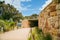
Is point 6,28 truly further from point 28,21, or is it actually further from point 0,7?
point 28,21

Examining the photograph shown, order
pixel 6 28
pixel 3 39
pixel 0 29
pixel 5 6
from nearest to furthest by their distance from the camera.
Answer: pixel 3 39 < pixel 0 29 < pixel 6 28 < pixel 5 6

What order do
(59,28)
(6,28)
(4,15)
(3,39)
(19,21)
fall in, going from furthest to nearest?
1. (19,21)
2. (4,15)
3. (6,28)
4. (3,39)
5. (59,28)

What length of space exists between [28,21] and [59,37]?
9.35 metres

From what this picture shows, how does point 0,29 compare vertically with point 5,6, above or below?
below

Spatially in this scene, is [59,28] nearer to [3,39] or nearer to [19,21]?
[3,39]

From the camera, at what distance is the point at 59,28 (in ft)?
5.50

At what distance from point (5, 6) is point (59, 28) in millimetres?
9154

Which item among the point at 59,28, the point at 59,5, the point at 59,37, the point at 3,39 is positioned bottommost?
the point at 3,39

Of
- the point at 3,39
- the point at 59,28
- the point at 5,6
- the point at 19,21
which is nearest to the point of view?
the point at 59,28

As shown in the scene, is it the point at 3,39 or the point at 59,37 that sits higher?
the point at 59,37

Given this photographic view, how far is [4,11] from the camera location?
980 cm

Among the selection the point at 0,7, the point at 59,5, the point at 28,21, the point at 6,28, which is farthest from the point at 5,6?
the point at 59,5

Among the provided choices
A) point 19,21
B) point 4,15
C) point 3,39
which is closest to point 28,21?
point 19,21

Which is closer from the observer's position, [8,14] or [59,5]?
[59,5]
